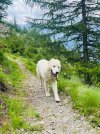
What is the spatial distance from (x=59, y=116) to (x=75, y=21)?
8.54 metres

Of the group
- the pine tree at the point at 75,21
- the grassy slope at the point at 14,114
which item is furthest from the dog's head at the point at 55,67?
the pine tree at the point at 75,21

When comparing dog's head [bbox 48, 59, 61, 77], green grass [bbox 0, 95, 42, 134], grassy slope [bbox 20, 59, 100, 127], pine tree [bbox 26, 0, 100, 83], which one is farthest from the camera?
pine tree [bbox 26, 0, 100, 83]

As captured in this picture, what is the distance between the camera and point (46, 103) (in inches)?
388

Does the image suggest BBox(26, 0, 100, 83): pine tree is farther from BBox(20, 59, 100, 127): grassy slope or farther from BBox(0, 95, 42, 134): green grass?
BBox(0, 95, 42, 134): green grass

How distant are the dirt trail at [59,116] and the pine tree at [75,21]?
570 cm

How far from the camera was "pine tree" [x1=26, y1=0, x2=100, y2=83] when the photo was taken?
1599cm

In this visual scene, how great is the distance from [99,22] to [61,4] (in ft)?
6.98

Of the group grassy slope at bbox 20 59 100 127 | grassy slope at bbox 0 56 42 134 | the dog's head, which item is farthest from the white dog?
grassy slope at bbox 0 56 42 134

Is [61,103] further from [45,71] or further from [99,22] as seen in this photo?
[99,22]

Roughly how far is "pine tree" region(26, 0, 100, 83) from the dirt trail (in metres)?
5.70

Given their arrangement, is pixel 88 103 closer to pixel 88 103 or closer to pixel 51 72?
pixel 88 103

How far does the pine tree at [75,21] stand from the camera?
52.5 feet

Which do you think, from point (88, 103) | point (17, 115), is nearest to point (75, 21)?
point (88, 103)

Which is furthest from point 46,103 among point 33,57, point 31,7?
point 33,57
